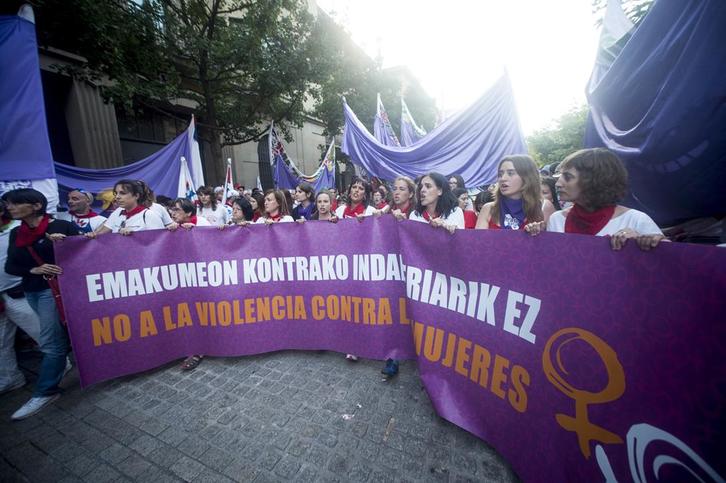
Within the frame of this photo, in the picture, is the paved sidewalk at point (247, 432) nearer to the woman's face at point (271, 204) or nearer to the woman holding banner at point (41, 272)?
the woman holding banner at point (41, 272)

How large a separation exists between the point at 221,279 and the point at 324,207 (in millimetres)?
1493

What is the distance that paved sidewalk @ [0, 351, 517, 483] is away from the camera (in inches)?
82.7

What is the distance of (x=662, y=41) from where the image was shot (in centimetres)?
189

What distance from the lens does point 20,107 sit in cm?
333

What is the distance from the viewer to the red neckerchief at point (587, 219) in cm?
191

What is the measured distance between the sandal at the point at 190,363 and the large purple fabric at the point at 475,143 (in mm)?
4048

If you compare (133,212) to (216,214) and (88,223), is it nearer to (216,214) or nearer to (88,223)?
(88,223)

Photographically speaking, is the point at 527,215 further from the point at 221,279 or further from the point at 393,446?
the point at 221,279

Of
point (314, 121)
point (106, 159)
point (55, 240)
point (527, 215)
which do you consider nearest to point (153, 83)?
point (106, 159)

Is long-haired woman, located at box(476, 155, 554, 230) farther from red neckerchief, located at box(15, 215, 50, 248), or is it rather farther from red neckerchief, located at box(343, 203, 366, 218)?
red neckerchief, located at box(15, 215, 50, 248)

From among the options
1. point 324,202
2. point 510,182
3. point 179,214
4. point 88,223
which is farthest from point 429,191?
point 88,223

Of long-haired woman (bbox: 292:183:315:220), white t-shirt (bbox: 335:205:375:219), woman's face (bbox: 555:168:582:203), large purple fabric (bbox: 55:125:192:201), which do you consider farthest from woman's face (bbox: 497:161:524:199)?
large purple fabric (bbox: 55:125:192:201)

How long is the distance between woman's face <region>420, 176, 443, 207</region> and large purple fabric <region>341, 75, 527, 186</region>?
6.00 ft

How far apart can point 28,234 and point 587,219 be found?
15.7 ft
